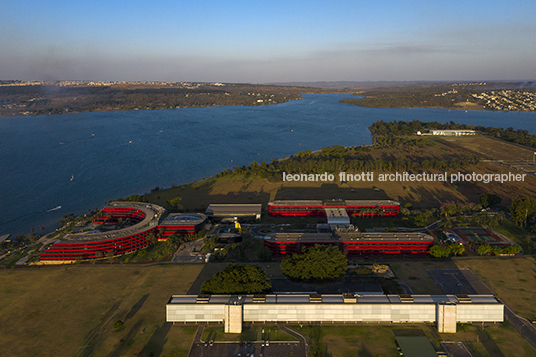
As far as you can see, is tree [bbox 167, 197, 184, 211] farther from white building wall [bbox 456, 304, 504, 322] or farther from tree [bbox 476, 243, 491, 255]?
tree [bbox 476, 243, 491, 255]

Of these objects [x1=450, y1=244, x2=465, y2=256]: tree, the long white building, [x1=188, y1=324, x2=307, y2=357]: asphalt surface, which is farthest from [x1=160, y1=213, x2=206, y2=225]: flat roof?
[x1=450, y1=244, x2=465, y2=256]: tree

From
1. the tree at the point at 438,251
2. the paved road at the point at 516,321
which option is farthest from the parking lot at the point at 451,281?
the tree at the point at 438,251

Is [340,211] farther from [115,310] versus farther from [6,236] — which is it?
[6,236]

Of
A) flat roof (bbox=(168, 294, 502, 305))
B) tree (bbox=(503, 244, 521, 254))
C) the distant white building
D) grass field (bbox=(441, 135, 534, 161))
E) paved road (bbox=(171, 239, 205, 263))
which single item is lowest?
paved road (bbox=(171, 239, 205, 263))

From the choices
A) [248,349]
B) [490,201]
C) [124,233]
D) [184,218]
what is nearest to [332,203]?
[184,218]

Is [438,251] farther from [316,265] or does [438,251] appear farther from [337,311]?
[337,311]

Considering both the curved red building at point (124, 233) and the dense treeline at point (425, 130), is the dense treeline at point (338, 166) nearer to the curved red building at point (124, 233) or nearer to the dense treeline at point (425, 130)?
the curved red building at point (124, 233)
